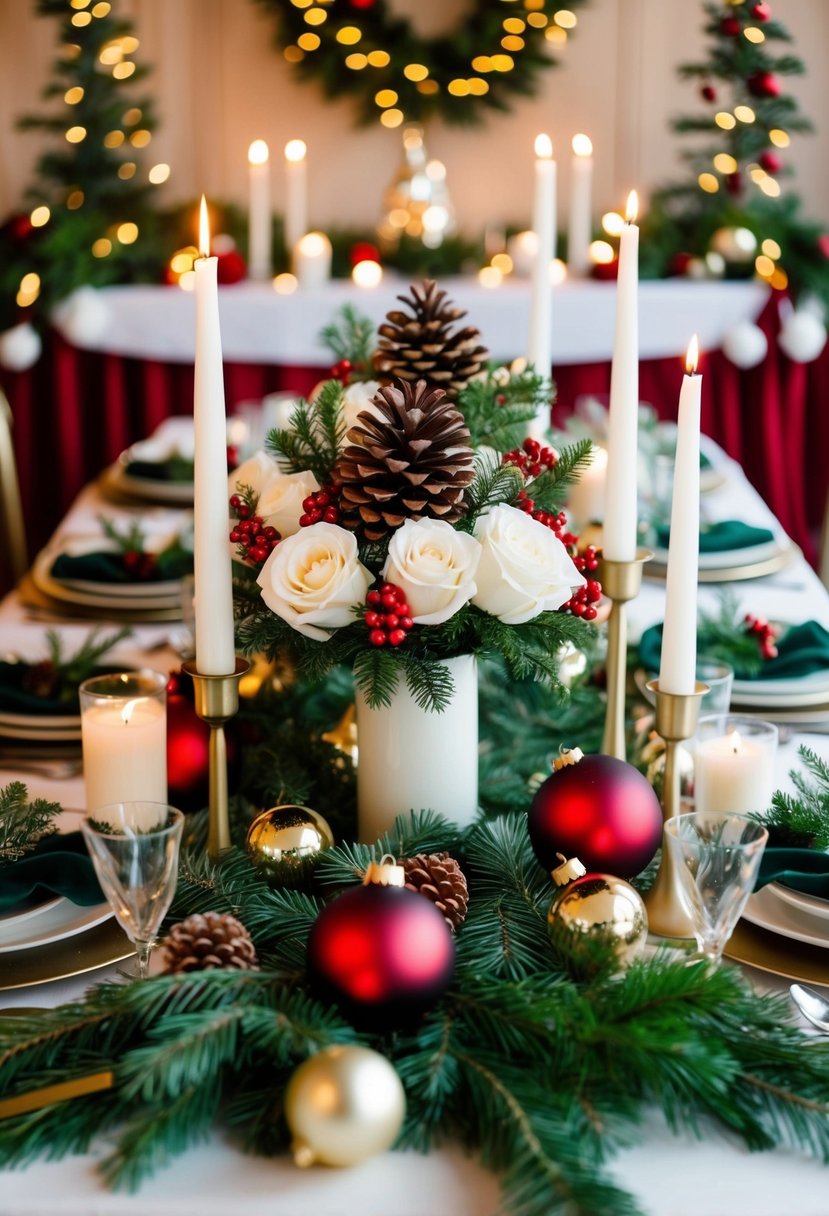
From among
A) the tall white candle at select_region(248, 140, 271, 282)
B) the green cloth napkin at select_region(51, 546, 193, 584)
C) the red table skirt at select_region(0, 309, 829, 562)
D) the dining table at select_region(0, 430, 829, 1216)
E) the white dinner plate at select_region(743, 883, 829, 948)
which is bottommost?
the red table skirt at select_region(0, 309, 829, 562)

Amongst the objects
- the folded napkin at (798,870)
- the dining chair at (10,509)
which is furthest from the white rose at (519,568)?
the dining chair at (10,509)

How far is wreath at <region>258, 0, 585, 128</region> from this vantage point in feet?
13.6

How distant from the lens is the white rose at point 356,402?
42.0 inches

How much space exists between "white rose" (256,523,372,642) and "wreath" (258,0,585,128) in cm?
363

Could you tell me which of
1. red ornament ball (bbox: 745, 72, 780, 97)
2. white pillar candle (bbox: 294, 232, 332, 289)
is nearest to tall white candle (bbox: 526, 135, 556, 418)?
white pillar candle (bbox: 294, 232, 332, 289)

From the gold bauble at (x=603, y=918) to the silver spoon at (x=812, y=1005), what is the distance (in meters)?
0.10

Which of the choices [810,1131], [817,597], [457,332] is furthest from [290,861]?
[817,597]

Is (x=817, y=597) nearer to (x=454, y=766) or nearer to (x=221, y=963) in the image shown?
(x=454, y=766)

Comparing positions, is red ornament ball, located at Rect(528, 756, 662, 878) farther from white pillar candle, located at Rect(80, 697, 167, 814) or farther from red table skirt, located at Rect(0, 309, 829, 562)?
→ red table skirt, located at Rect(0, 309, 829, 562)

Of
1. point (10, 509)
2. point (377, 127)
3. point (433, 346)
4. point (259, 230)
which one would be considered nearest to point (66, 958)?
point (433, 346)

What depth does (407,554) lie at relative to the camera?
35.4 inches

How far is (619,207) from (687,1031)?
4.10 metres

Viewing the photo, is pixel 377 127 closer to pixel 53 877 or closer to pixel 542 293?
pixel 542 293

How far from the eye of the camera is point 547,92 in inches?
175
